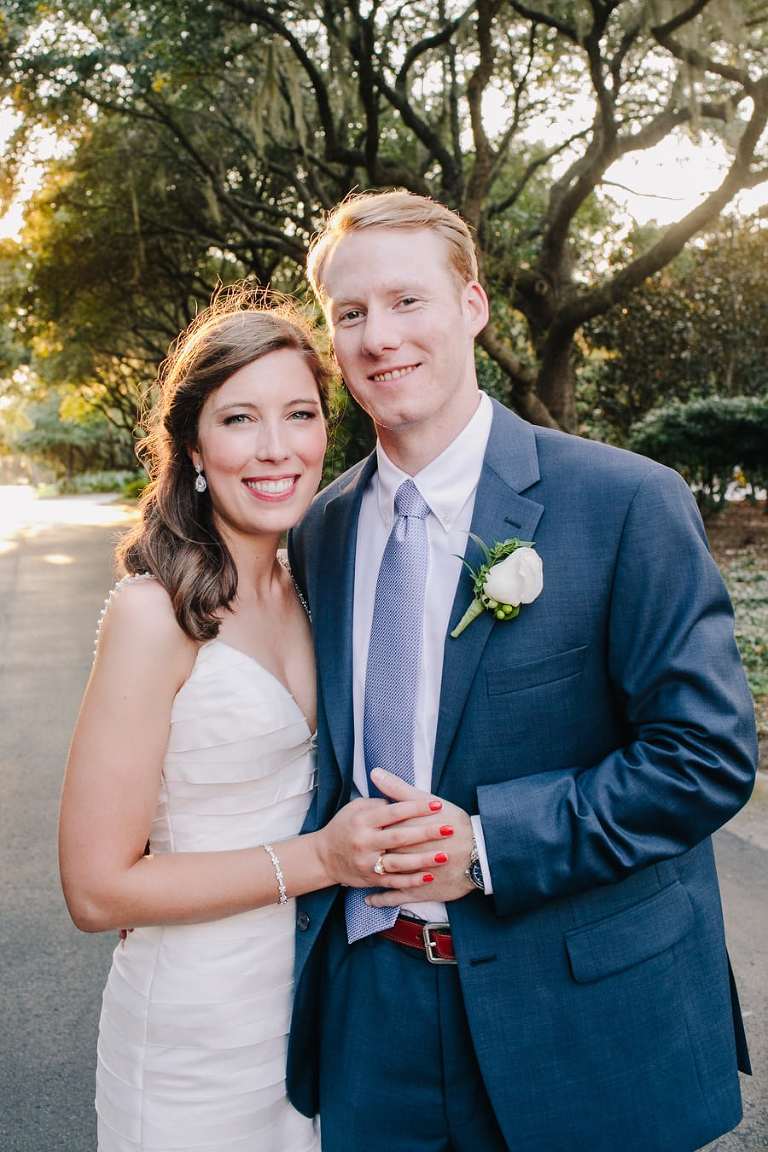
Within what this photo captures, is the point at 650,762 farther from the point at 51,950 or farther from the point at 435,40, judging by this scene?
the point at 435,40

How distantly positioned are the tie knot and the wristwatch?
0.72 m

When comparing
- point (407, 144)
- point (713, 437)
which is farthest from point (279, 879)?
point (407, 144)

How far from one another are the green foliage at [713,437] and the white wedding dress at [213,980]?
1232 cm

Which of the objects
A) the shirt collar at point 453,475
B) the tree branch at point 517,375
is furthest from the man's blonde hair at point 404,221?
the tree branch at point 517,375

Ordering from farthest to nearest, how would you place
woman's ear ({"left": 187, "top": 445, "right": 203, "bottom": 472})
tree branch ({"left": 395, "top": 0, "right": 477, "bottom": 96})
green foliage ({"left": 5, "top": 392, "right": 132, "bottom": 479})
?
green foliage ({"left": 5, "top": 392, "right": 132, "bottom": 479}), tree branch ({"left": 395, "top": 0, "right": 477, "bottom": 96}), woman's ear ({"left": 187, "top": 445, "right": 203, "bottom": 472})

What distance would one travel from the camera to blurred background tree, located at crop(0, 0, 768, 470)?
35.7 feet

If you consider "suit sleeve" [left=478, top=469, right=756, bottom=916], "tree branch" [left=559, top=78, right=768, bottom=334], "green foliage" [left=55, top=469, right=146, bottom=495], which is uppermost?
"tree branch" [left=559, top=78, right=768, bottom=334]

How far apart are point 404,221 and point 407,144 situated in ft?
48.4

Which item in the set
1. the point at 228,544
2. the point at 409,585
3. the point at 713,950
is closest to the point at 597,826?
the point at 713,950

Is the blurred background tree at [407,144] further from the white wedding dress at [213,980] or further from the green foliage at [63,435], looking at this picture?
the green foliage at [63,435]

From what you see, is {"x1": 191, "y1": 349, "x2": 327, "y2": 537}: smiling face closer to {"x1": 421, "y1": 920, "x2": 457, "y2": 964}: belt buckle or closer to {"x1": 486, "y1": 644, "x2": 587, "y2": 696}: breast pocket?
{"x1": 486, "y1": 644, "x2": 587, "y2": 696}: breast pocket

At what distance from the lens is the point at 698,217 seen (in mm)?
11305

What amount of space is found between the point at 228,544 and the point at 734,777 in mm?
1292

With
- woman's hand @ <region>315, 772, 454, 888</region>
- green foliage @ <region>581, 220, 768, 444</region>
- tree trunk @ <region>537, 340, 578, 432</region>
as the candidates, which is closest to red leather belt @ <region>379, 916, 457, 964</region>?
woman's hand @ <region>315, 772, 454, 888</region>
